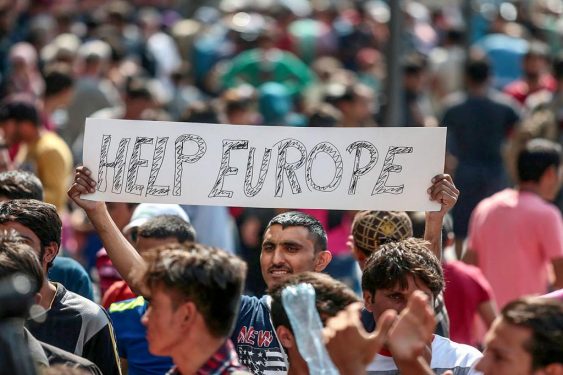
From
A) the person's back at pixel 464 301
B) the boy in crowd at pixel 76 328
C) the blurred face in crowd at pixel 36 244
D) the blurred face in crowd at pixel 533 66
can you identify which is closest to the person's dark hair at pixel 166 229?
the blurred face in crowd at pixel 36 244

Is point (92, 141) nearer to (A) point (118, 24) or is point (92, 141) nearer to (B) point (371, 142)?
(B) point (371, 142)

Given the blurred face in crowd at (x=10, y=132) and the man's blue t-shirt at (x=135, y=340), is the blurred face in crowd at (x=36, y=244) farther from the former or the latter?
the blurred face in crowd at (x=10, y=132)

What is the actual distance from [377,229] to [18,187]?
174 cm

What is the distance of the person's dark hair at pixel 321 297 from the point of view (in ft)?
14.3

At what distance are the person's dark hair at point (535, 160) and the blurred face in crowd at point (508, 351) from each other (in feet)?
13.1

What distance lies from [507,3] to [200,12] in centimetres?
485

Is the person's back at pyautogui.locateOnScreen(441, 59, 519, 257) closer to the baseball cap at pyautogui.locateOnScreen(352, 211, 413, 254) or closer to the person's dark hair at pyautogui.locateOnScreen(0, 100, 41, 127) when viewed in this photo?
the person's dark hair at pyautogui.locateOnScreen(0, 100, 41, 127)

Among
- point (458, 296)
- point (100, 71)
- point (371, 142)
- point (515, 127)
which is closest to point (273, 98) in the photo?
point (100, 71)

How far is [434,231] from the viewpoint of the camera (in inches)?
234

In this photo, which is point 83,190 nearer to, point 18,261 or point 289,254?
point 289,254

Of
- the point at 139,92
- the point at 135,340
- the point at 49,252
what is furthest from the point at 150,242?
the point at 139,92

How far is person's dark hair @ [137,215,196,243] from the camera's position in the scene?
21.5ft

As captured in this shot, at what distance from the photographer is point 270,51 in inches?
611

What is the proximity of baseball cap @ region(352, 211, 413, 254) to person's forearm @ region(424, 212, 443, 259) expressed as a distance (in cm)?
30
